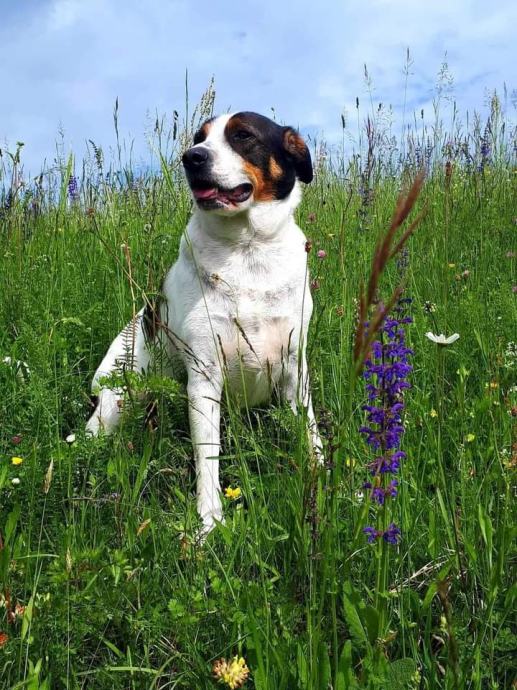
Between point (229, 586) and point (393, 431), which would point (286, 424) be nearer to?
point (229, 586)

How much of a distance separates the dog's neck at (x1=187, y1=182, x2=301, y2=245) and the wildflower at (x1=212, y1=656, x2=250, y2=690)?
6.21 ft

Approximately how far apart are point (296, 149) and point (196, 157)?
599 mm

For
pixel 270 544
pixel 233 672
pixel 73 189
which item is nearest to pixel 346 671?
pixel 233 672

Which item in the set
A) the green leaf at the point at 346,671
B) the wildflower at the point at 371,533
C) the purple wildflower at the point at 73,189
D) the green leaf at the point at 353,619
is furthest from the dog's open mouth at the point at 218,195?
the purple wildflower at the point at 73,189

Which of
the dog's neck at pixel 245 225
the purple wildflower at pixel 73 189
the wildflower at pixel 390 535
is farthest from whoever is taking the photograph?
the purple wildflower at pixel 73 189

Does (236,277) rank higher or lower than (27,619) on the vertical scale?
higher

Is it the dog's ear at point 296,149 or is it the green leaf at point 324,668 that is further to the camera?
the dog's ear at point 296,149

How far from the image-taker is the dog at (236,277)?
2766 millimetres

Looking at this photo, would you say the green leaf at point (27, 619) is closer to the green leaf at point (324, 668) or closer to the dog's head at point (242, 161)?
the green leaf at point (324, 668)

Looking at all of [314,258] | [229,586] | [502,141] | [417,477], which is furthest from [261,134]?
[502,141]

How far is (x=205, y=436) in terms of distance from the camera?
265 cm

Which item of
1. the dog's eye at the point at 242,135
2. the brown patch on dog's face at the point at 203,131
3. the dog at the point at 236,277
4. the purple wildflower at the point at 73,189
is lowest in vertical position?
the dog at the point at 236,277

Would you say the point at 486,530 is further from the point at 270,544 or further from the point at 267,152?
the point at 267,152

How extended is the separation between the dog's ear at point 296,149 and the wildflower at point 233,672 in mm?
2359
